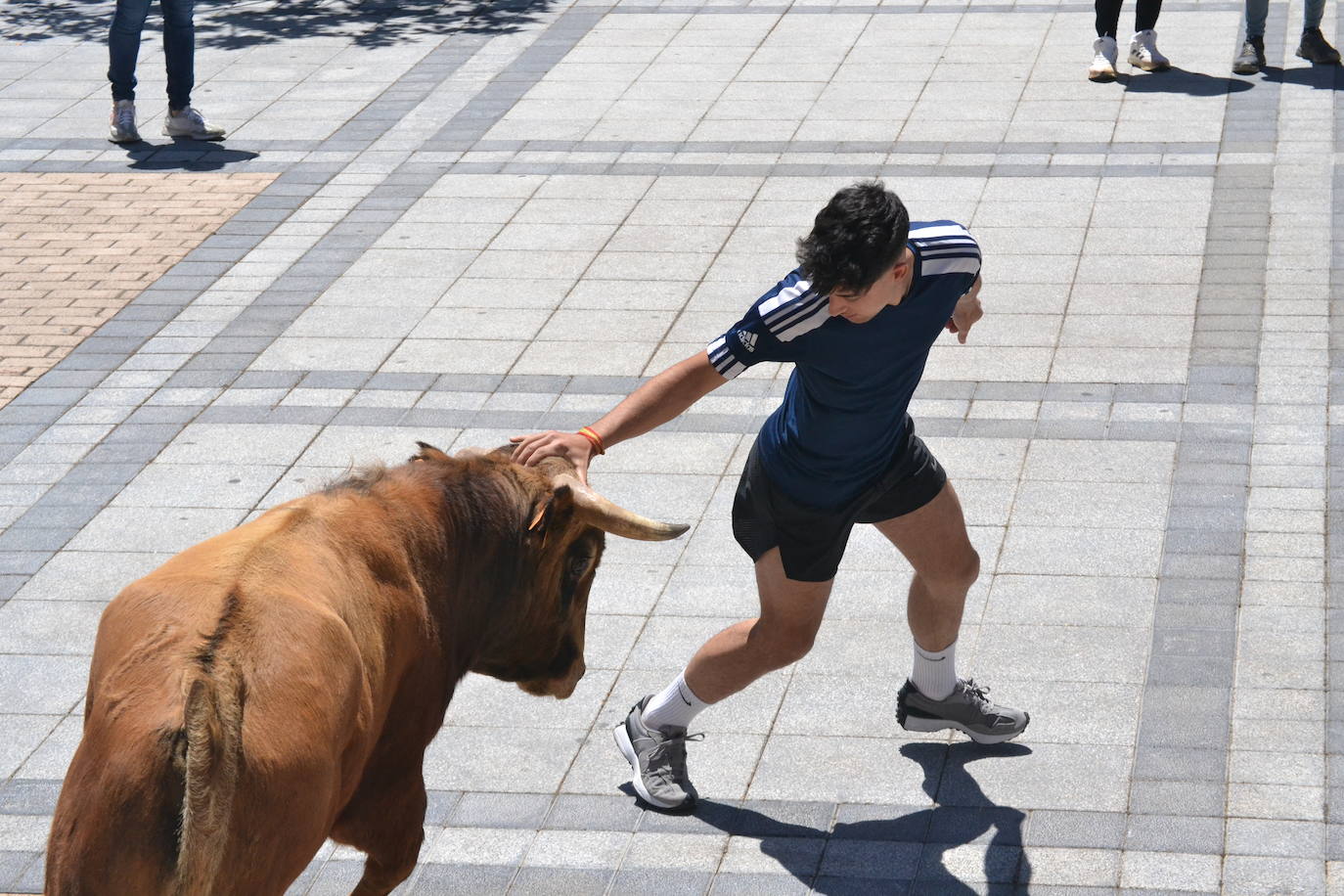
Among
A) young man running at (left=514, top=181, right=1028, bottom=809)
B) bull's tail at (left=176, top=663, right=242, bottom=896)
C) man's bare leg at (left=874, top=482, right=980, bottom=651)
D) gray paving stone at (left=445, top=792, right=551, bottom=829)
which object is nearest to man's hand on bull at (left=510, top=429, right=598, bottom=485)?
young man running at (left=514, top=181, right=1028, bottom=809)

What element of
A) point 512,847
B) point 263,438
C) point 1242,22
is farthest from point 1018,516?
point 1242,22

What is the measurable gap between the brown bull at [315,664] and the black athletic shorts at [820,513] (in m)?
0.84

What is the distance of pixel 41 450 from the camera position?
8586mm

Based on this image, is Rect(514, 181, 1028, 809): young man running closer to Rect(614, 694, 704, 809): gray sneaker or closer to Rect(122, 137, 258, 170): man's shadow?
Rect(614, 694, 704, 809): gray sneaker

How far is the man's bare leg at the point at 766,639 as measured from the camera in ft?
17.5

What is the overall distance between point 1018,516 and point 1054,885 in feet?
8.09

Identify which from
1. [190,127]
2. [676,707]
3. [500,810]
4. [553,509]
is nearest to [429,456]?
[553,509]

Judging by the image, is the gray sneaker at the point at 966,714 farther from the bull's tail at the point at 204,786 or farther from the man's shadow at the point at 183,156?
the man's shadow at the point at 183,156

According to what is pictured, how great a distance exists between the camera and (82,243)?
1140 cm

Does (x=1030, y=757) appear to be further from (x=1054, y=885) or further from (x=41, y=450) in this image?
(x=41, y=450)

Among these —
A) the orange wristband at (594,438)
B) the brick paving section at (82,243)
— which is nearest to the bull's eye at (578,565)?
the orange wristband at (594,438)

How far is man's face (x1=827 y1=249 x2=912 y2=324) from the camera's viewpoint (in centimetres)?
463

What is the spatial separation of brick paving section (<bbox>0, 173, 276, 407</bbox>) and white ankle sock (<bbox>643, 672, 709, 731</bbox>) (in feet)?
16.6

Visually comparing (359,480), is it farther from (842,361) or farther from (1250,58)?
(1250,58)
